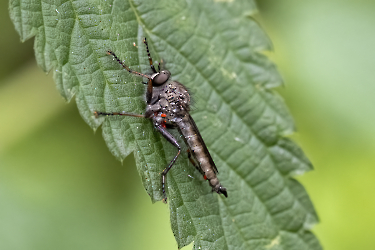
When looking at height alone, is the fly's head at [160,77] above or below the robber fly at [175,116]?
above

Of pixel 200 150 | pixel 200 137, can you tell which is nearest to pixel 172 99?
pixel 200 137

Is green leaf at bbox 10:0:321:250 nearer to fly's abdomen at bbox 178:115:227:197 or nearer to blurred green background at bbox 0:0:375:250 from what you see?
fly's abdomen at bbox 178:115:227:197

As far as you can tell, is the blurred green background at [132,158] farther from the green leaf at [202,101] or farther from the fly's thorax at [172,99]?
the fly's thorax at [172,99]

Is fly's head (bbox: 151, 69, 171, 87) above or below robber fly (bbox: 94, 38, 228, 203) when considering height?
above

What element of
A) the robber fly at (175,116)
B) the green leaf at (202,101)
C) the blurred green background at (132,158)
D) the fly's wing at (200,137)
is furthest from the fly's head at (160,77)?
the blurred green background at (132,158)

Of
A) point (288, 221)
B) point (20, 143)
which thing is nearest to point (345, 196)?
point (288, 221)

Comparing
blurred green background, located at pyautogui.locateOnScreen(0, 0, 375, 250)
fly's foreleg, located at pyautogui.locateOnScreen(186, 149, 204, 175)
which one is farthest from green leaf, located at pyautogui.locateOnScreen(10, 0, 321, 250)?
blurred green background, located at pyautogui.locateOnScreen(0, 0, 375, 250)

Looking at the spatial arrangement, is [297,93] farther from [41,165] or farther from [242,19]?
[41,165]
